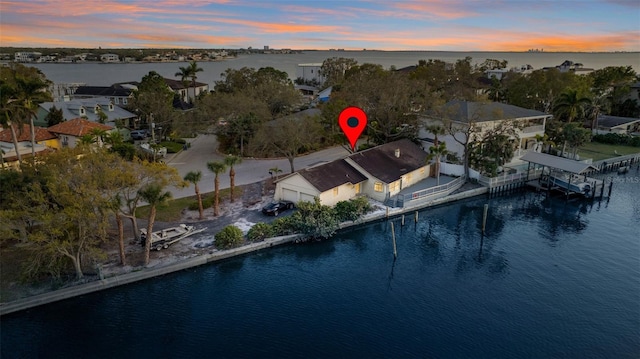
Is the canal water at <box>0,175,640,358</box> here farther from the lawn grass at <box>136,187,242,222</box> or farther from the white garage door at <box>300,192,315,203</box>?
the lawn grass at <box>136,187,242,222</box>

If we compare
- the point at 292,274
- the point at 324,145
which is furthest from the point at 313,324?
the point at 324,145

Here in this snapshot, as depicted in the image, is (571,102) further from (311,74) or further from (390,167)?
(311,74)

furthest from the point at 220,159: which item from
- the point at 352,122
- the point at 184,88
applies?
the point at 184,88

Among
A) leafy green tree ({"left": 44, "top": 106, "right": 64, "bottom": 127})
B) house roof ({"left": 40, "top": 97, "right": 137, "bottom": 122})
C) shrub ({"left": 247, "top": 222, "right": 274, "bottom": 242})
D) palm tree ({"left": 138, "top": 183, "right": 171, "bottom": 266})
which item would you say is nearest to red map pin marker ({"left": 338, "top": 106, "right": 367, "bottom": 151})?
shrub ({"left": 247, "top": 222, "right": 274, "bottom": 242})

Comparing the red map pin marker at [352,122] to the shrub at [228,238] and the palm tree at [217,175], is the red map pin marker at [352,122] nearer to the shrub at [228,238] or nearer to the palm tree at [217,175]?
the palm tree at [217,175]

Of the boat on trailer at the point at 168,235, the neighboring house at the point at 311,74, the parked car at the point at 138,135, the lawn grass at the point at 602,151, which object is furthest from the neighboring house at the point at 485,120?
the neighboring house at the point at 311,74
